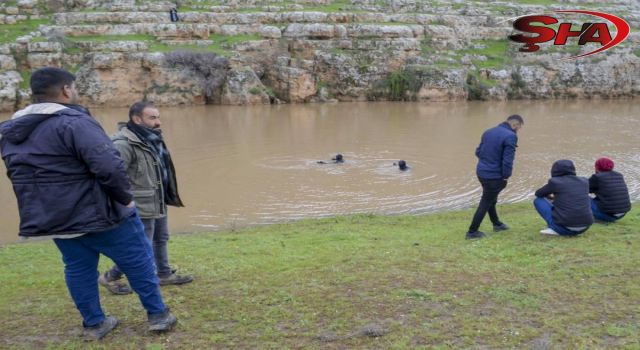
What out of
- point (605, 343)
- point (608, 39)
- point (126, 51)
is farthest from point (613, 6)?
point (605, 343)

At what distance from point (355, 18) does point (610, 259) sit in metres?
32.3

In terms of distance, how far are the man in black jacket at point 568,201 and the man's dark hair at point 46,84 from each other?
20.1 feet

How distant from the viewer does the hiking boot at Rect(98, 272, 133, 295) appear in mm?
4969

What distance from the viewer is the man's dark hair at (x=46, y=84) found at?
353cm

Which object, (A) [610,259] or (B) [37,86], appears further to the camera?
(A) [610,259]

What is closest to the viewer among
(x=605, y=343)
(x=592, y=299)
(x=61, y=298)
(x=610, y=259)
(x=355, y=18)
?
(x=605, y=343)

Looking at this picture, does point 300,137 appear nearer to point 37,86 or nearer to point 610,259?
point 610,259

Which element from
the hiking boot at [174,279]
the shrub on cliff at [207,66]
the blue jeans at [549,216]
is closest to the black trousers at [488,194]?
the blue jeans at [549,216]

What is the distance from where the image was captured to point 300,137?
20.9 meters

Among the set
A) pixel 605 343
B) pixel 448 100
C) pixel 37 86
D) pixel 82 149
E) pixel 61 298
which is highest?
pixel 37 86

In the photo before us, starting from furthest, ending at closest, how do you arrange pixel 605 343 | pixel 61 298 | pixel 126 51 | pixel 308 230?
1. pixel 126 51
2. pixel 308 230
3. pixel 61 298
4. pixel 605 343

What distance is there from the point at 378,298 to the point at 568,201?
12.1 feet

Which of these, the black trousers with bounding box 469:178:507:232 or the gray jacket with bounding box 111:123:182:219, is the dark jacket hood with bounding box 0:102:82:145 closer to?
the gray jacket with bounding box 111:123:182:219

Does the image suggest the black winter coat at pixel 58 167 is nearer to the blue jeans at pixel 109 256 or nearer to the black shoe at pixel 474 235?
the blue jeans at pixel 109 256
